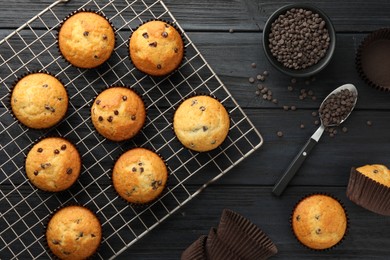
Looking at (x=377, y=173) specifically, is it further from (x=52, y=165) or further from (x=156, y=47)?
(x=52, y=165)

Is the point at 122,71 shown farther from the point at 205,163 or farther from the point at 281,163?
the point at 281,163

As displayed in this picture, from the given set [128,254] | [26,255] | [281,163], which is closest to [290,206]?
[281,163]

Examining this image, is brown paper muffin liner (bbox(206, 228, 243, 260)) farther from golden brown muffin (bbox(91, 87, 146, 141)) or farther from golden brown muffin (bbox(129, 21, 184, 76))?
golden brown muffin (bbox(129, 21, 184, 76))

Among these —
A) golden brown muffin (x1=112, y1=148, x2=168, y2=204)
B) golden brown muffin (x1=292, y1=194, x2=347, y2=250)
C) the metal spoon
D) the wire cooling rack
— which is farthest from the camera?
the metal spoon

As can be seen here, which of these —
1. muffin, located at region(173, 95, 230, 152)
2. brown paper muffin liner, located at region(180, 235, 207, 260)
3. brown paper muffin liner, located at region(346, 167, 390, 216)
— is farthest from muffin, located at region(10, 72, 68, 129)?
brown paper muffin liner, located at region(346, 167, 390, 216)

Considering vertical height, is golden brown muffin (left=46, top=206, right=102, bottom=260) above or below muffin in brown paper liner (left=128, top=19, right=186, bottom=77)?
below

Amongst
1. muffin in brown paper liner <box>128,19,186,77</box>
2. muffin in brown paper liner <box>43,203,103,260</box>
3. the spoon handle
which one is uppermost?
muffin in brown paper liner <box>128,19,186,77</box>

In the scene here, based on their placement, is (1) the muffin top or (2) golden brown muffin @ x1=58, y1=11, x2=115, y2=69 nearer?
(2) golden brown muffin @ x1=58, y1=11, x2=115, y2=69
